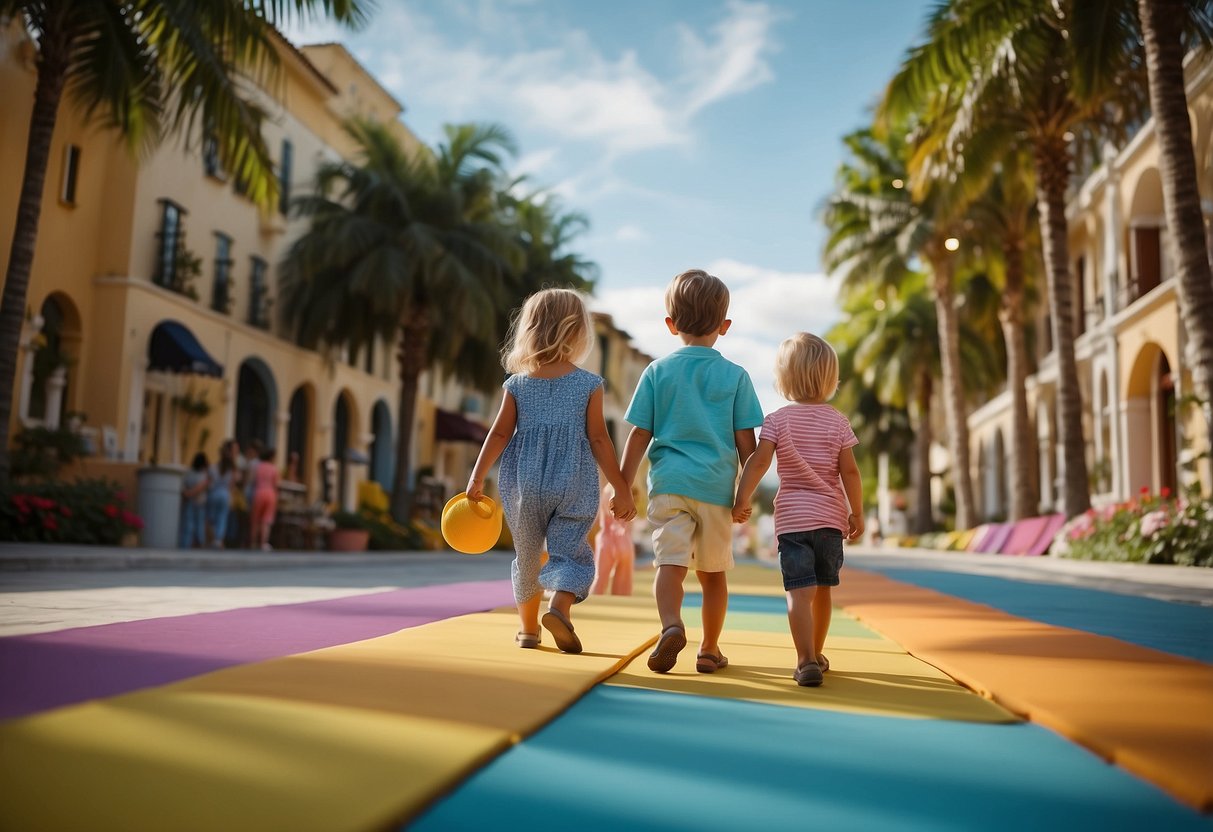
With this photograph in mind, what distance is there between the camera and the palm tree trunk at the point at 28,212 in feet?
43.9

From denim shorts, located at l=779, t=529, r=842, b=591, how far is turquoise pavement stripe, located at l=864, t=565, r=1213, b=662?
1998mm

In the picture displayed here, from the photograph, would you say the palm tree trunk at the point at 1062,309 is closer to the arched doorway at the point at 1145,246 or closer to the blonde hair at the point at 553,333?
the arched doorway at the point at 1145,246

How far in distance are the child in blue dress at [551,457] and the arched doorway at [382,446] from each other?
3108 centimetres

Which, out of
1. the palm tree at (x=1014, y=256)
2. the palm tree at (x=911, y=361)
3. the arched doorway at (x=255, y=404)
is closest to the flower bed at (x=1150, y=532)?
the palm tree at (x=1014, y=256)

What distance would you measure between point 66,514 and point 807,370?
12.4 metres

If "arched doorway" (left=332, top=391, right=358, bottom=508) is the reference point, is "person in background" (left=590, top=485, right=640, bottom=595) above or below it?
below

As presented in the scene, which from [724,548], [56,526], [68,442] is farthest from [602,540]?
[68,442]

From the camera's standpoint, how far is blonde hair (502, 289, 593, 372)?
16.0 ft

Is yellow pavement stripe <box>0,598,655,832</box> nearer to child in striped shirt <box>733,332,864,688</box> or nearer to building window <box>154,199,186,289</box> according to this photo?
child in striped shirt <box>733,332,864,688</box>

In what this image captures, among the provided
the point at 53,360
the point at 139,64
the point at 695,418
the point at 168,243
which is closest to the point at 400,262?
the point at 168,243

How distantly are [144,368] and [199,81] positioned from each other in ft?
29.3

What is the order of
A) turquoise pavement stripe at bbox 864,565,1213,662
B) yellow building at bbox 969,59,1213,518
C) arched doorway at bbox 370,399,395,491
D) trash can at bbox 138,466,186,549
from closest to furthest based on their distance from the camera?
1. turquoise pavement stripe at bbox 864,565,1213,662
2. trash can at bbox 138,466,186,549
3. yellow building at bbox 969,59,1213,518
4. arched doorway at bbox 370,399,395,491

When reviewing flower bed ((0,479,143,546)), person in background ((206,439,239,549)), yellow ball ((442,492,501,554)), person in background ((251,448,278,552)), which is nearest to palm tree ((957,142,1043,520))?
person in background ((251,448,278,552))

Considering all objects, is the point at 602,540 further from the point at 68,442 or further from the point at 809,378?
the point at 68,442
